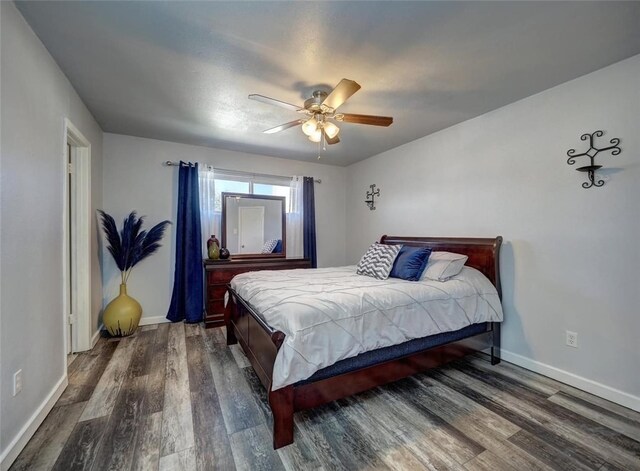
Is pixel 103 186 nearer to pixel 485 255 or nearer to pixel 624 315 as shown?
pixel 485 255

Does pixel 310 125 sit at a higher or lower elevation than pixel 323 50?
lower

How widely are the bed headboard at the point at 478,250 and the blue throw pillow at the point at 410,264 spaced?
0.50 metres

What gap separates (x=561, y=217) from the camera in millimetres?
2377

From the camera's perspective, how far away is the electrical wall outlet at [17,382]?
1.52m

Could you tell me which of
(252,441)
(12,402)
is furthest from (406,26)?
(12,402)

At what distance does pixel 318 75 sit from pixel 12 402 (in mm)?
2813

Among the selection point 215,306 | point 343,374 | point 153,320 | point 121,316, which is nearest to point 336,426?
point 343,374

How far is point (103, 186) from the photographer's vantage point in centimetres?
350

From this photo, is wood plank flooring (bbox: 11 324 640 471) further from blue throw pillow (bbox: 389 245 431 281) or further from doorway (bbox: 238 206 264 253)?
doorway (bbox: 238 206 264 253)

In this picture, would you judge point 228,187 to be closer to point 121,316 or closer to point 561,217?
point 121,316

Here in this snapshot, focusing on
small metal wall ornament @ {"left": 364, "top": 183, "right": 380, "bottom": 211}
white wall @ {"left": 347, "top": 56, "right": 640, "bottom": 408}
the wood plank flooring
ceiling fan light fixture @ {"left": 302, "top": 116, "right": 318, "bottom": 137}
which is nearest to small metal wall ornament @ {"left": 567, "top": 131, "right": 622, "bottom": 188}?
white wall @ {"left": 347, "top": 56, "right": 640, "bottom": 408}

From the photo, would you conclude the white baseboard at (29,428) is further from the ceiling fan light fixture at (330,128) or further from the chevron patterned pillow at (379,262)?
the ceiling fan light fixture at (330,128)

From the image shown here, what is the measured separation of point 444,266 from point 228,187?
3189mm

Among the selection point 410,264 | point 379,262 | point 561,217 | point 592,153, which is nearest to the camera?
point 592,153
